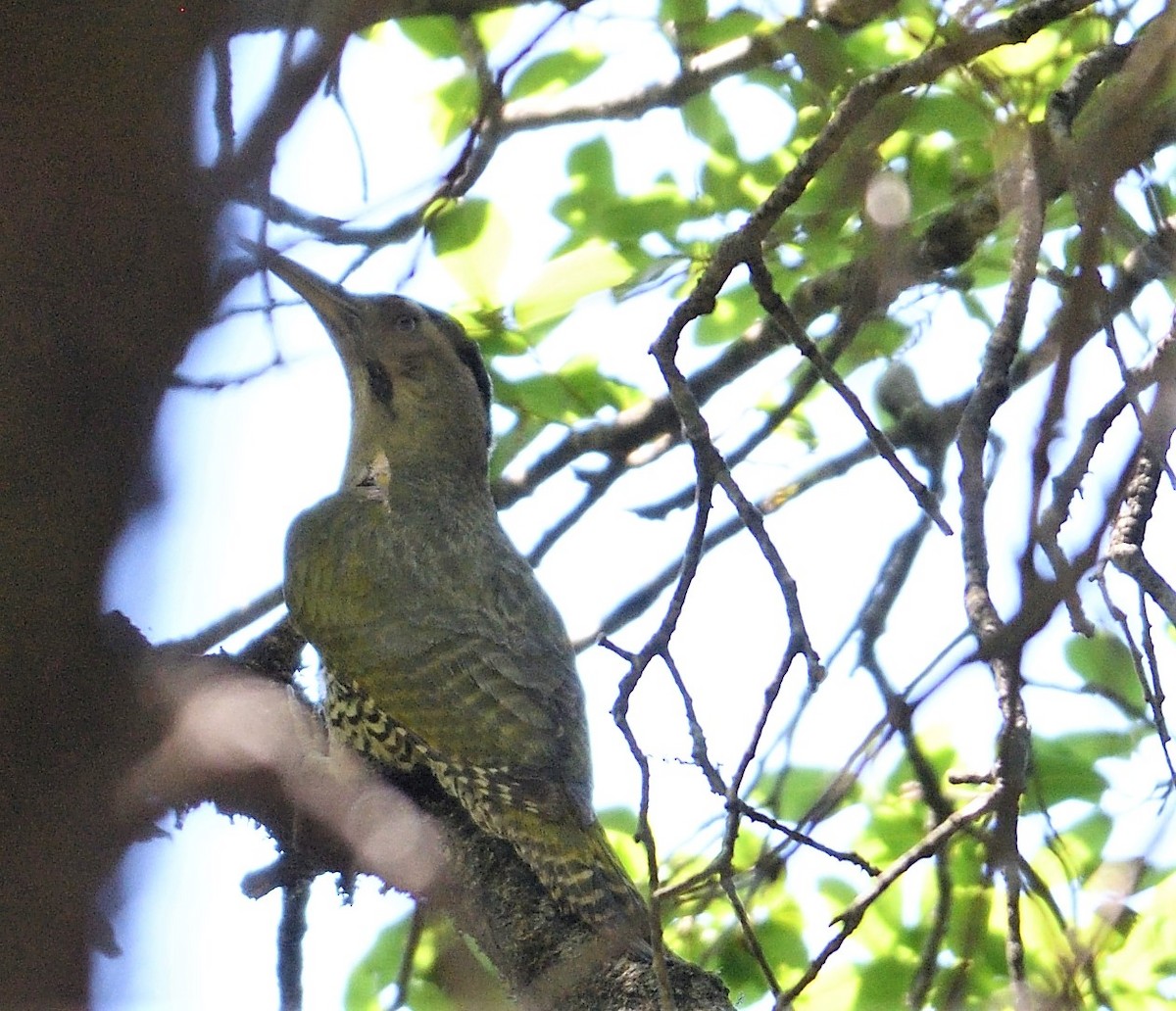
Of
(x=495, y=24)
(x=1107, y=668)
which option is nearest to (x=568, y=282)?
(x=495, y=24)

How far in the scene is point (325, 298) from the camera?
6.03 meters

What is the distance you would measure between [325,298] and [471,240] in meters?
1.86

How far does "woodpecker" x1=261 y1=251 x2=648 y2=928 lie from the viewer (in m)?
4.21

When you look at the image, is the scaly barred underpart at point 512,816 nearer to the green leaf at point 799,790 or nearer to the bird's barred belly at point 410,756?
the bird's barred belly at point 410,756

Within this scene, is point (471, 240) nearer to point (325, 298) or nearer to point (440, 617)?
point (440, 617)

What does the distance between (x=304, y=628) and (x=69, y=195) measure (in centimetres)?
369

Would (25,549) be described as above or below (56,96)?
below

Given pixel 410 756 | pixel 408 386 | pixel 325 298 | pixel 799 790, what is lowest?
pixel 799 790

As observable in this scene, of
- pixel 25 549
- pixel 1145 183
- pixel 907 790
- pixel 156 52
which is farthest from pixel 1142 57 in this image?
pixel 907 790

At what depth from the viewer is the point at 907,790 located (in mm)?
4207

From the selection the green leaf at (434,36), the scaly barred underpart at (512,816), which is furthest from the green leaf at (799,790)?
the green leaf at (434,36)

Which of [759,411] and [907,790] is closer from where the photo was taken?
[907,790]

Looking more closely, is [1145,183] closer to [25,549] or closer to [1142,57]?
[1142,57]

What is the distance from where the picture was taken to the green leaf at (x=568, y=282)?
14.1ft
